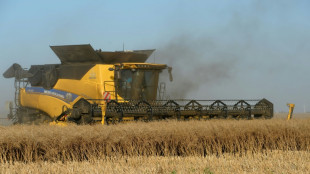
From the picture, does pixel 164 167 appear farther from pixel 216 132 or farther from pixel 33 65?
pixel 33 65

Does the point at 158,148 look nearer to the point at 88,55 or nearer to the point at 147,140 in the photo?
the point at 147,140

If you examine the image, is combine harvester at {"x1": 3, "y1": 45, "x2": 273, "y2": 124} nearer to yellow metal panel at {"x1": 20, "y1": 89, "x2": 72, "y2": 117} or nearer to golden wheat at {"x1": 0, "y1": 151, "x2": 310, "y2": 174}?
yellow metal panel at {"x1": 20, "y1": 89, "x2": 72, "y2": 117}

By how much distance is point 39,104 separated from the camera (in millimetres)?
14930

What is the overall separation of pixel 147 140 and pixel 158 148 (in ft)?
1.04

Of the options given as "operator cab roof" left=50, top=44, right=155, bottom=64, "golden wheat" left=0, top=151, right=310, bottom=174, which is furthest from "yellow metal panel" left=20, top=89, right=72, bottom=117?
"golden wheat" left=0, top=151, right=310, bottom=174

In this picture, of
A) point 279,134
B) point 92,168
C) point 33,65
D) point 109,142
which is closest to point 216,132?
point 279,134

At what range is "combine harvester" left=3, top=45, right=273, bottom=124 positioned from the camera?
12.7 m

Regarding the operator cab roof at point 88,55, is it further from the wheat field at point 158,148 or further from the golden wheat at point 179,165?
the golden wheat at point 179,165

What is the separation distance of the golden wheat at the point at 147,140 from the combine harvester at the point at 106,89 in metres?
2.81

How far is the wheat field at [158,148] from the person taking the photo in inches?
286

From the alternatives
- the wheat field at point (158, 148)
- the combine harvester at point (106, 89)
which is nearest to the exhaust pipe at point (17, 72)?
the combine harvester at point (106, 89)

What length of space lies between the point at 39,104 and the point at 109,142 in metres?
6.95

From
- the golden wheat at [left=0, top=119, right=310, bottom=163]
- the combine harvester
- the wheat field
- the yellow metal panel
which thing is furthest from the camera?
the yellow metal panel

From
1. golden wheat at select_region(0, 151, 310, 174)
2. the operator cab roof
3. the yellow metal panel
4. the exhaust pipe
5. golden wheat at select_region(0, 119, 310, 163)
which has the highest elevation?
the operator cab roof
